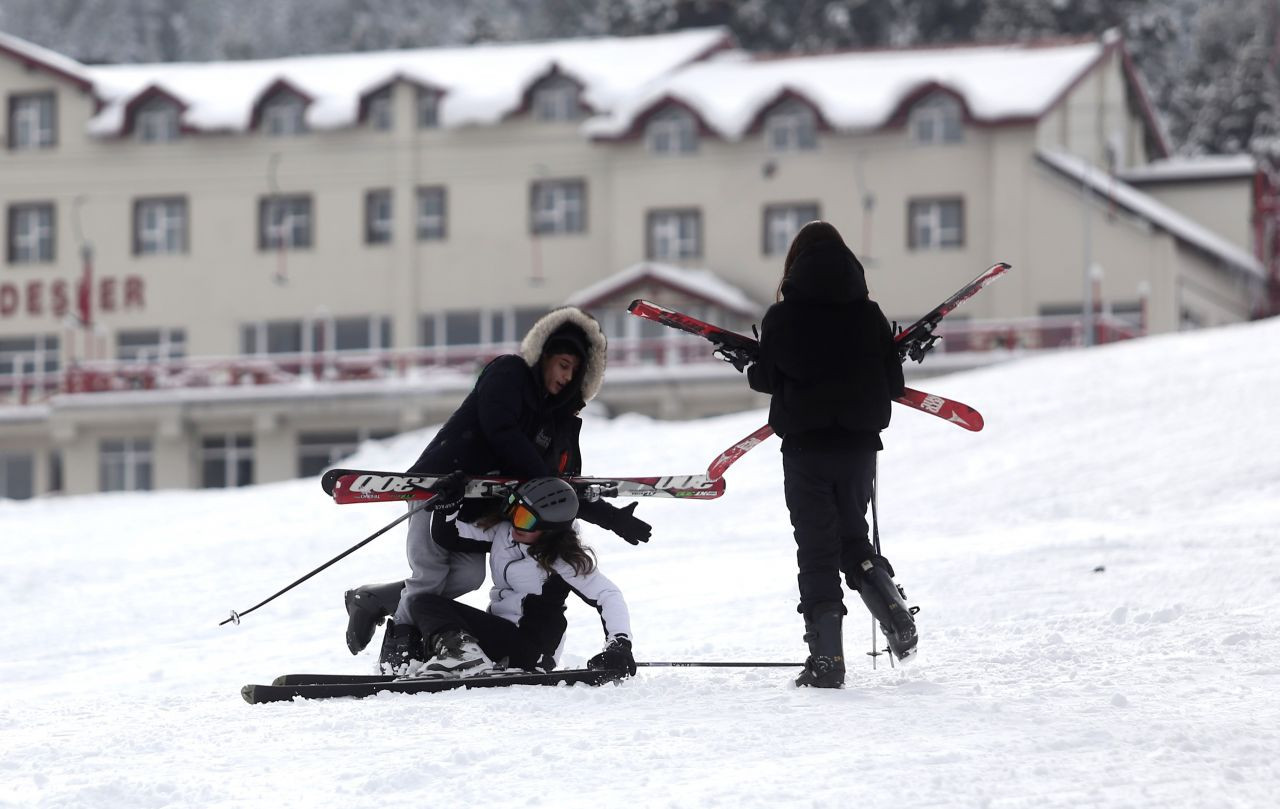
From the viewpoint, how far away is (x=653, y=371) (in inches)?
1590

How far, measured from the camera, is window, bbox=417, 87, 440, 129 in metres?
46.2

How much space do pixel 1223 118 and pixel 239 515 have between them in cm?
4974

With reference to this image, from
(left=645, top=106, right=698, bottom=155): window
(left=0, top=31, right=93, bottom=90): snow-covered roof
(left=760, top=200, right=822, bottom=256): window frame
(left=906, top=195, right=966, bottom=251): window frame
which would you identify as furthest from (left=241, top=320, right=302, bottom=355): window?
(left=906, top=195, right=966, bottom=251): window frame

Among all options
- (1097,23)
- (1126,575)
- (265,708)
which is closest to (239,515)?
(1126,575)

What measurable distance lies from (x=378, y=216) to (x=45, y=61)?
9.43m

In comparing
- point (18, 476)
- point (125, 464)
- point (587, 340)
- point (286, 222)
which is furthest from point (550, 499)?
point (18, 476)

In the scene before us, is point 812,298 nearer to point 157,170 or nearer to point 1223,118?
point 157,170

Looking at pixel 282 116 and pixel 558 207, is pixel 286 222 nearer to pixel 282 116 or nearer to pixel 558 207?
pixel 282 116

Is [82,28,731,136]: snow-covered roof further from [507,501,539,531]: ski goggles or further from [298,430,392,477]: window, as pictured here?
[507,501,539,531]: ski goggles

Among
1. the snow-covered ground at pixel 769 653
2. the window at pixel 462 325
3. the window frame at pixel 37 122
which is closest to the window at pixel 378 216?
the window at pixel 462 325

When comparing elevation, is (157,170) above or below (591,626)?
above

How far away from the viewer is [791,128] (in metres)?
43.8

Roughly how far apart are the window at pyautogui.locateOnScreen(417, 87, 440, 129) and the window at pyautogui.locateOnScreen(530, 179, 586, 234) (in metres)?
3.05

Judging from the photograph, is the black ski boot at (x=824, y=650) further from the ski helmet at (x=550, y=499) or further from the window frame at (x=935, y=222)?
the window frame at (x=935, y=222)
